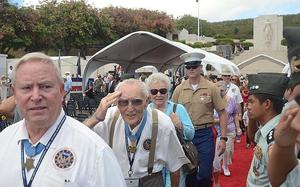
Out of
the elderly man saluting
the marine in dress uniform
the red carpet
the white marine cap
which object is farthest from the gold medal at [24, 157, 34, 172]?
the red carpet

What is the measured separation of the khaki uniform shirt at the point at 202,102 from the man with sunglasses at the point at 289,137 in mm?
3807

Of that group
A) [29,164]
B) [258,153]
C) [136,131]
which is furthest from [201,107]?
A: [29,164]

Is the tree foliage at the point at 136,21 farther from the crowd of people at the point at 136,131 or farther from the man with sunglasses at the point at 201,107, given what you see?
the crowd of people at the point at 136,131

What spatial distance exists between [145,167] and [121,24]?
50612mm

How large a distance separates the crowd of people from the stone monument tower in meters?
45.4

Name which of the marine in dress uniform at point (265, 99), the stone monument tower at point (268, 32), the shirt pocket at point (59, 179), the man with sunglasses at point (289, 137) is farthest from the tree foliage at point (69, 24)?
the man with sunglasses at point (289, 137)

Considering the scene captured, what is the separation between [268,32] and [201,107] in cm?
4536

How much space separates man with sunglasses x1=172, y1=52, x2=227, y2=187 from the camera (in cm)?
605

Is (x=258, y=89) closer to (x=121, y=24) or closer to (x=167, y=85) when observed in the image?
(x=167, y=85)

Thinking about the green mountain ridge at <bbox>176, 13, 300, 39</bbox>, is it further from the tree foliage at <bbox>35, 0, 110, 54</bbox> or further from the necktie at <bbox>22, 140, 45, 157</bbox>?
the necktie at <bbox>22, 140, 45, 157</bbox>

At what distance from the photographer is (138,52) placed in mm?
18297

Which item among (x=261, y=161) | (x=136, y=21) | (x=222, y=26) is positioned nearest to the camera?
(x=261, y=161)

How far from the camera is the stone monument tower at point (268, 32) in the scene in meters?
49.8

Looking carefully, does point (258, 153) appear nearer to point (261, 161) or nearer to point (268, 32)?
point (261, 161)
